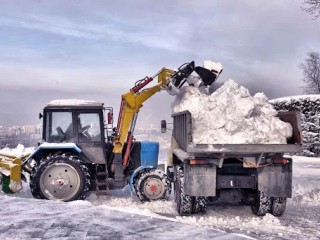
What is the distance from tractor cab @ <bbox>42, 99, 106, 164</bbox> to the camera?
10438 millimetres

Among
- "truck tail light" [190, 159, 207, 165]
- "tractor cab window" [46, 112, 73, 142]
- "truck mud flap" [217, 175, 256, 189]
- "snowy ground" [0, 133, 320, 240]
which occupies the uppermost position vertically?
"tractor cab window" [46, 112, 73, 142]

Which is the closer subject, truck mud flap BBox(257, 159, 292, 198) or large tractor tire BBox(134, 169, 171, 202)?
truck mud flap BBox(257, 159, 292, 198)

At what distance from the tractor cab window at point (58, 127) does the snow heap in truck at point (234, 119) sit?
3.00 metres

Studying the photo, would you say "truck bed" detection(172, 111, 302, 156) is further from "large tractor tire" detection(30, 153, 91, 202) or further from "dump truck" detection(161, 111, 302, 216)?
"large tractor tire" detection(30, 153, 91, 202)

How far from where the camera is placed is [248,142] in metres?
8.27

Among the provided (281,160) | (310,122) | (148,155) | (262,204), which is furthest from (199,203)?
(310,122)

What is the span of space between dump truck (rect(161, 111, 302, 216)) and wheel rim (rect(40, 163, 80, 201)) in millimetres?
2547

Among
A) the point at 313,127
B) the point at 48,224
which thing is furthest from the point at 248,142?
the point at 313,127

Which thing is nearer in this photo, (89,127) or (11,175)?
(11,175)

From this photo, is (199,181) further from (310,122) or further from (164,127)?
(310,122)

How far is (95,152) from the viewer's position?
412 inches

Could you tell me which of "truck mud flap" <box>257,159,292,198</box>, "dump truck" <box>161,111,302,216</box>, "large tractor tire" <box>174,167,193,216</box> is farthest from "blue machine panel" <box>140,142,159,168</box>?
"truck mud flap" <box>257,159,292,198</box>

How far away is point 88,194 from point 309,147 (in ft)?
43.2

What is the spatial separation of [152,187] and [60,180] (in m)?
2.09
